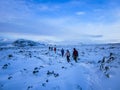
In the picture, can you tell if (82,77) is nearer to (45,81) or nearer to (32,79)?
(45,81)

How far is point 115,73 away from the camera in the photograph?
1016cm

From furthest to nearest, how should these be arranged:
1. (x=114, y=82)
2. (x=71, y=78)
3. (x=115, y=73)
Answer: (x=115, y=73), (x=71, y=78), (x=114, y=82)

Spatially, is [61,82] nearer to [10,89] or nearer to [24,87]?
[24,87]

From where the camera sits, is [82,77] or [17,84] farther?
[82,77]

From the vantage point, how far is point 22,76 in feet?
34.3

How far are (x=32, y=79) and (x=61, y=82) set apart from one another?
222 cm

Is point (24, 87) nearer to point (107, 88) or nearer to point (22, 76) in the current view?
point (22, 76)

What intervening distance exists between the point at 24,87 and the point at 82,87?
361 cm

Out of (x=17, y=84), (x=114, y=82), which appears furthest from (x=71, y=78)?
(x=17, y=84)

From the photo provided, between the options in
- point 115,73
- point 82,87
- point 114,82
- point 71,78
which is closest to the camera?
point 82,87

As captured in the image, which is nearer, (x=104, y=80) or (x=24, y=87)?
(x=24, y=87)

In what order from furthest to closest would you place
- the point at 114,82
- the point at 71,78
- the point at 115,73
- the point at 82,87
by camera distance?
the point at 115,73 < the point at 71,78 < the point at 114,82 < the point at 82,87

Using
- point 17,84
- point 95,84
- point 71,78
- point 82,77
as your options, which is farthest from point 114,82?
point 17,84

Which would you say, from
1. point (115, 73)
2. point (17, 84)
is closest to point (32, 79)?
point (17, 84)
